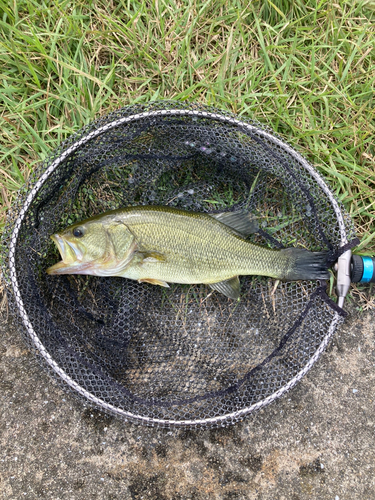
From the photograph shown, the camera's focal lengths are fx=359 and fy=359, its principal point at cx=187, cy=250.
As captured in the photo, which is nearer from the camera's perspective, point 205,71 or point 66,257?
point 66,257

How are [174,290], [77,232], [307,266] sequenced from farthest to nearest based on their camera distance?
[174,290]
[307,266]
[77,232]

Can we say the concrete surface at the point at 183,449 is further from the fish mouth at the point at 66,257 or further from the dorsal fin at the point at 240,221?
the dorsal fin at the point at 240,221

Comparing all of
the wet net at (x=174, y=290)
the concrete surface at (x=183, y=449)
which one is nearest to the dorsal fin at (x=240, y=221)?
the wet net at (x=174, y=290)

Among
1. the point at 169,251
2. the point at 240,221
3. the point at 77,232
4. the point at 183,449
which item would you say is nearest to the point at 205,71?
the point at 240,221

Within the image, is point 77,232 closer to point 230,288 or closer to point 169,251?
point 169,251

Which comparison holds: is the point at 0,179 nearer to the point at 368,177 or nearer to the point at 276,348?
the point at 276,348

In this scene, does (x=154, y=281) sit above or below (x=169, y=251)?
below

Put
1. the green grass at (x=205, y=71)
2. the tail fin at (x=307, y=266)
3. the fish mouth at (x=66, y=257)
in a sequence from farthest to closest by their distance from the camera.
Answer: the green grass at (x=205, y=71) < the tail fin at (x=307, y=266) < the fish mouth at (x=66, y=257)

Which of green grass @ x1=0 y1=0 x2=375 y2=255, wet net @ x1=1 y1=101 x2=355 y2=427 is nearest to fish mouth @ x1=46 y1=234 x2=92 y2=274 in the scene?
wet net @ x1=1 y1=101 x2=355 y2=427

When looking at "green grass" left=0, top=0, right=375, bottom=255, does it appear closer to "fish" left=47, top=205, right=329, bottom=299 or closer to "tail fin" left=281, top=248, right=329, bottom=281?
"tail fin" left=281, top=248, right=329, bottom=281
